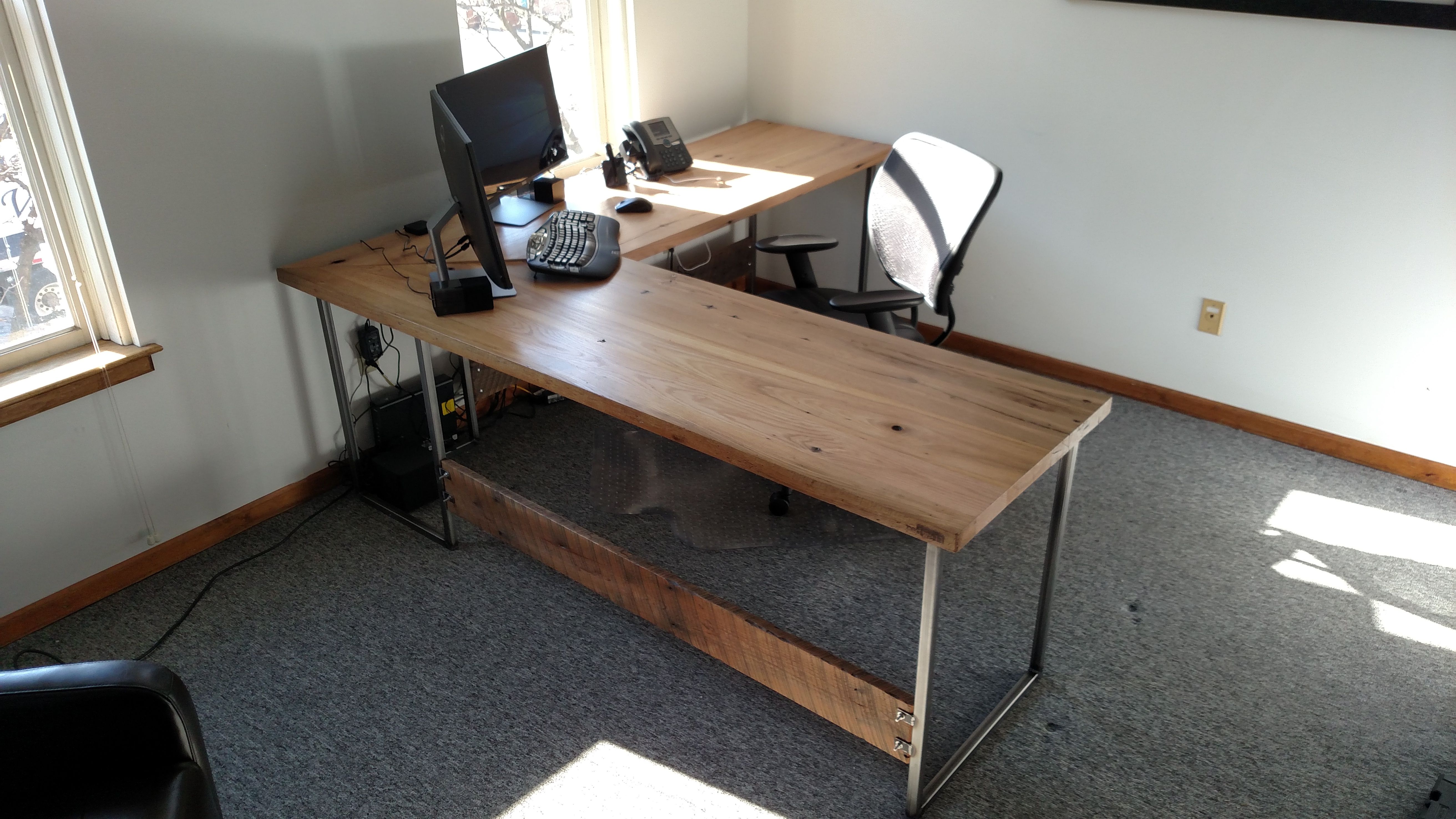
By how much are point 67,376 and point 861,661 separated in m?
2.03

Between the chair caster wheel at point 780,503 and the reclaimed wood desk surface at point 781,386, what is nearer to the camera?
the reclaimed wood desk surface at point 781,386

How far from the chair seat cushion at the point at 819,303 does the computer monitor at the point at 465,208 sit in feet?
2.70

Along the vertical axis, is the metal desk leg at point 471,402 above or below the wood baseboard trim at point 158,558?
above

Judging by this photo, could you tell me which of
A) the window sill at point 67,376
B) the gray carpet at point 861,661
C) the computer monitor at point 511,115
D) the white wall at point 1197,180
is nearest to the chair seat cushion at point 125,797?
the gray carpet at point 861,661

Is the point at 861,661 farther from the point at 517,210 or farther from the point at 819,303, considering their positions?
the point at 517,210

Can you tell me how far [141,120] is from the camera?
252 centimetres

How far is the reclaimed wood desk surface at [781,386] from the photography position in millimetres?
1834

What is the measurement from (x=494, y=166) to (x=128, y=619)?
1532 millimetres

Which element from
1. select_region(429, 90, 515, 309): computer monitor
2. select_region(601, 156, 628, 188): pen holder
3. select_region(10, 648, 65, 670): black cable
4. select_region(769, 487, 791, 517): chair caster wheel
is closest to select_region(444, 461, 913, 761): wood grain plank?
select_region(429, 90, 515, 309): computer monitor

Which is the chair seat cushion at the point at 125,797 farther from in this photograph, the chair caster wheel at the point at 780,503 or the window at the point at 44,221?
the chair caster wheel at the point at 780,503

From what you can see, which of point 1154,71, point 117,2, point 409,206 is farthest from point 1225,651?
point 117,2

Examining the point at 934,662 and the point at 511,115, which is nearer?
the point at 934,662

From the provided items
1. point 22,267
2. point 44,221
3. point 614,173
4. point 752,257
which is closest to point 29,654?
point 22,267

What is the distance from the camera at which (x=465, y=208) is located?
2365mm
